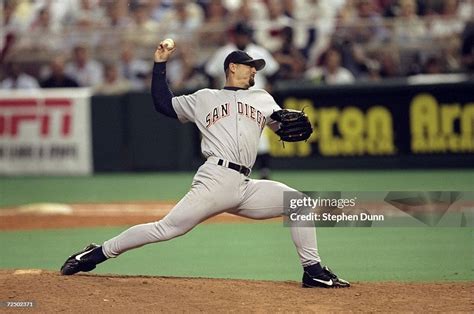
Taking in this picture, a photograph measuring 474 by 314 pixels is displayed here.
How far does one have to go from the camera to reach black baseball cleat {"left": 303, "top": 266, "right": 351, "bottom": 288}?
736 cm

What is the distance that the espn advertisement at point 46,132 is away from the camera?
1788 centimetres

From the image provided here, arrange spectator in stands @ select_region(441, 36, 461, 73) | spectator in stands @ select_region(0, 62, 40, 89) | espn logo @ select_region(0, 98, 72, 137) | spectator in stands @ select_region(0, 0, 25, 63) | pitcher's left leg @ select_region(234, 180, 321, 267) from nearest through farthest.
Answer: pitcher's left leg @ select_region(234, 180, 321, 267)
spectator in stands @ select_region(441, 36, 461, 73)
espn logo @ select_region(0, 98, 72, 137)
spectator in stands @ select_region(0, 62, 40, 89)
spectator in stands @ select_region(0, 0, 25, 63)

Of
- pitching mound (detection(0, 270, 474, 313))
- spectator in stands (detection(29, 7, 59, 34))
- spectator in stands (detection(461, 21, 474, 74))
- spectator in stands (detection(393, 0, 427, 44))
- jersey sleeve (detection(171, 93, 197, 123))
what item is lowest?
pitching mound (detection(0, 270, 474, 313))

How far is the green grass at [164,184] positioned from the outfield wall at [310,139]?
232 mm

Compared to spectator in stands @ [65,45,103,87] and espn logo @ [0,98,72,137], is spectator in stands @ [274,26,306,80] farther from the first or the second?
espn logo @ [0,98,72,137]

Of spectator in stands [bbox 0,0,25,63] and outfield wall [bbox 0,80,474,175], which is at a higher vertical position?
spectator in stands [bbox 0,0,25,63]

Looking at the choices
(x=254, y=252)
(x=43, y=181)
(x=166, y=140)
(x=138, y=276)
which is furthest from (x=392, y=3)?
(x=138, y=276)

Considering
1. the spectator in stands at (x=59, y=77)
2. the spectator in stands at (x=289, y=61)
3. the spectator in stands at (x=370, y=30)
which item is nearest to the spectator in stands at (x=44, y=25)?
the spectator in stands at (x=59, y=77)

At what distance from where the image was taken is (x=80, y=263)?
24.8 ft

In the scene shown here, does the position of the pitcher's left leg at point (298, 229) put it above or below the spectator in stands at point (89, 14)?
below

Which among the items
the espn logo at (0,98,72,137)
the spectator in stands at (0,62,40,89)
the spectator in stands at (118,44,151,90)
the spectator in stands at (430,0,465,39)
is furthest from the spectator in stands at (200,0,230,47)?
the spectator in stands at (430,0,465,39)

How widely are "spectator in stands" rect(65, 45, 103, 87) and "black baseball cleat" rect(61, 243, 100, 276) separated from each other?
11.2 m

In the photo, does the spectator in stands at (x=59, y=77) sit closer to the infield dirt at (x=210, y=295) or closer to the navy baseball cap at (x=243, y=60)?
the infield dirt at (x=210, y=295)

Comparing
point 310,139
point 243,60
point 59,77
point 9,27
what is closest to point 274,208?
point 243,60
